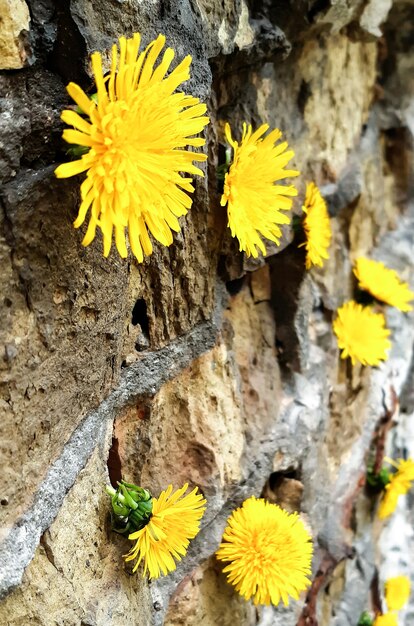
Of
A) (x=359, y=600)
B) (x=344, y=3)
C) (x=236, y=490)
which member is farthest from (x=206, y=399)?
(x=359, y=600)

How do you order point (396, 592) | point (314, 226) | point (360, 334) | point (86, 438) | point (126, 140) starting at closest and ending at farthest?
point (126, 140), point (86, 438), point (314, 226), point (360, 334), point (396, 592)

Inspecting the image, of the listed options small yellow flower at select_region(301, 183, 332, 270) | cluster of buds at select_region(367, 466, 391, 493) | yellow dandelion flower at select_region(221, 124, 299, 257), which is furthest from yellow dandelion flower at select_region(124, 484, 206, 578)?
cluster of buds at select_region(367, 466, 391, 493)

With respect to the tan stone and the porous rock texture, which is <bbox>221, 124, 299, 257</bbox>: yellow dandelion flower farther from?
the tan stone

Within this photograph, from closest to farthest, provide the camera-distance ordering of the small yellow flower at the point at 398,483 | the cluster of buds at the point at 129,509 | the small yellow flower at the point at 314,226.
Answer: the cluster of buds at the point at 129,509 < the small yellow flower at the point at 314,226 < the small yellow flower at the point at 398,483

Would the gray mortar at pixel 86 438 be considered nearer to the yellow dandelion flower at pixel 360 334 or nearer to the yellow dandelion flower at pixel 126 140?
the yellow dandelion flower at pixel 126 140

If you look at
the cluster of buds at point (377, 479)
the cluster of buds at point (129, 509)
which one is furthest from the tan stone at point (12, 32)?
the cluster of buds at point (377, 479)

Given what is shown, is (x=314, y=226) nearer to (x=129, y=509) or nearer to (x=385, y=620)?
(x=129, y=509)

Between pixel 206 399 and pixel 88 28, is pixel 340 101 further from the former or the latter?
pixel 88 28

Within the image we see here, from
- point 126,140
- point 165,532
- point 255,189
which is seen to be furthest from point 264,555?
point 126,140
